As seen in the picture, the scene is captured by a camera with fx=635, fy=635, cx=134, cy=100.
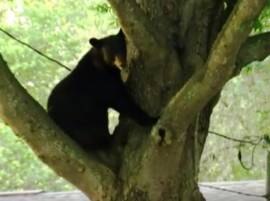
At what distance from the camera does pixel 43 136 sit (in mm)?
3246

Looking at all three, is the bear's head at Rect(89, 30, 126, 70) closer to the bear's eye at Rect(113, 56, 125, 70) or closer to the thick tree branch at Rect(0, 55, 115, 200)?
the bear's eye at Rect(113, 56, 125, 70)

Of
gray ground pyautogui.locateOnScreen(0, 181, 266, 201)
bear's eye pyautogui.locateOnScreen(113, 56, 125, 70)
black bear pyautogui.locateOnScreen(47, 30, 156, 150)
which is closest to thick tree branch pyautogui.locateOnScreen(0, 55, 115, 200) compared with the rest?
black bear pyautogui.locateOnScreen(47, 30, 156, 150)

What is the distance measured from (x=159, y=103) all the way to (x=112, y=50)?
592 millimetres

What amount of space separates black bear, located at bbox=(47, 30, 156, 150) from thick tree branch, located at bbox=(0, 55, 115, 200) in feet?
1.47

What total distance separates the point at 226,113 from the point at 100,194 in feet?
26.8

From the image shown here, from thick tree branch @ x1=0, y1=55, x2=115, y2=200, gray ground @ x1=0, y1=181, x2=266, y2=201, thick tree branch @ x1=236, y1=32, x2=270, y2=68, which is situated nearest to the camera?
thick tree branch @ x1=0, y1=55, x2=115, y2=200

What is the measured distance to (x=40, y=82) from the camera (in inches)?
395

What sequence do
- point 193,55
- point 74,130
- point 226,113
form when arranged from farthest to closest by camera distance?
point 226,113 → point 74,130 → point 193,55

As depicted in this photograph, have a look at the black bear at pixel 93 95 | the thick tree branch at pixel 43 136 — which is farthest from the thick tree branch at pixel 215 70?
the black bear at pixel 93 95

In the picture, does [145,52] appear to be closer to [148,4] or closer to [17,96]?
[148,4]

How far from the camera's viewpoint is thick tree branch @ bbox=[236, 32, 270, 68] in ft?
11.9

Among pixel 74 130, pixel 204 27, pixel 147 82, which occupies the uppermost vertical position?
pixel 204 27

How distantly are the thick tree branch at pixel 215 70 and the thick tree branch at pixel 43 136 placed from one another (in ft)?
1.66

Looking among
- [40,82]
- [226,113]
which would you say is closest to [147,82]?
[40,82]
